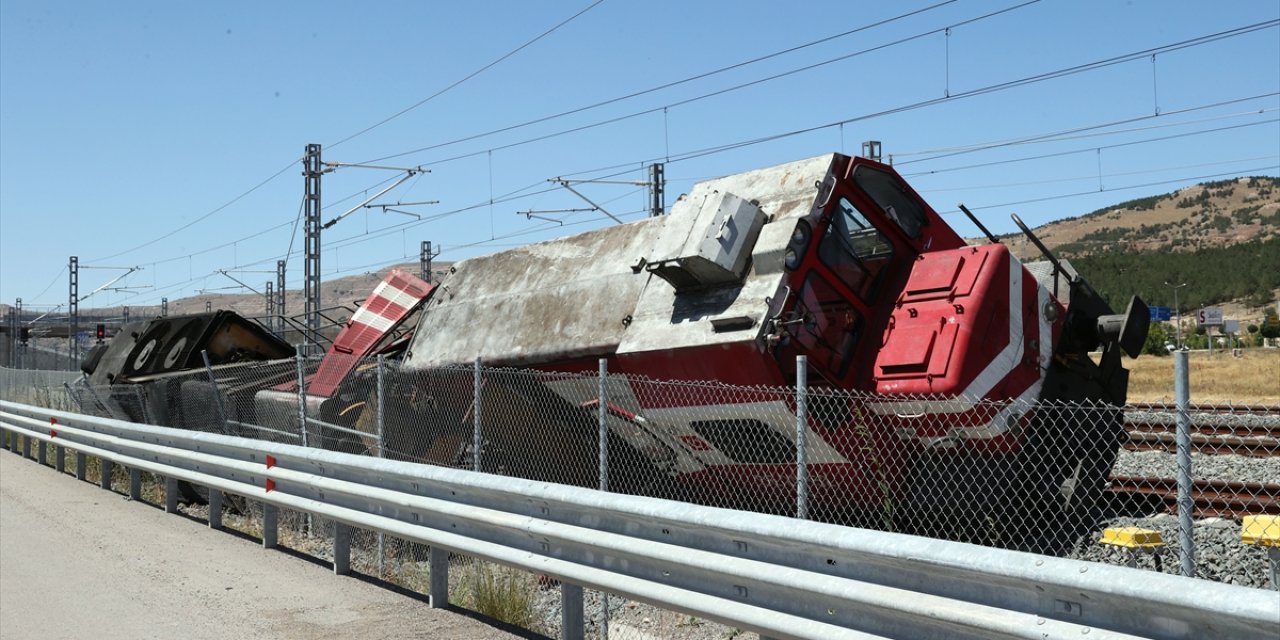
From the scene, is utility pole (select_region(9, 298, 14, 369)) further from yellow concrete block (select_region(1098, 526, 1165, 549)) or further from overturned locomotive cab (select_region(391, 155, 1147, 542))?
yellow concrete block (select_region(1098, 526, 1165, 549))

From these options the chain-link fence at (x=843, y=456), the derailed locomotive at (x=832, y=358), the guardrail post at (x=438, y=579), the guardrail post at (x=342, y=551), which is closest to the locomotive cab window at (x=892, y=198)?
the derailed locomotive at (x=832, y=358)

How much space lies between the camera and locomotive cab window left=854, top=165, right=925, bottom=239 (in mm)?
10180

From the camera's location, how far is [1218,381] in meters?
34.6

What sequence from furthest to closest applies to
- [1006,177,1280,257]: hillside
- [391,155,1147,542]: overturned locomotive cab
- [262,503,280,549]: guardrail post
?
[1006,177,1280,257]: hillside < [262,503,280,549]: guardrail post < [391,155,1147,542]: overturned locomotive cab

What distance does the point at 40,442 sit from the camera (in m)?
19.7

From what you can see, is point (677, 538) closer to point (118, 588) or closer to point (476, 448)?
point (476, 448)

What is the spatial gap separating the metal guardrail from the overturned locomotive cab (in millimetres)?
1976

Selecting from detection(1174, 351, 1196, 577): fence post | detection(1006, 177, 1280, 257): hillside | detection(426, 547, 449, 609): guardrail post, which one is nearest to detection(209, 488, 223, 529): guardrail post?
detection(426, 547, 449, 609): guardrail post

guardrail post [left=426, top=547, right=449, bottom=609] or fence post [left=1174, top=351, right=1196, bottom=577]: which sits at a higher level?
fence post [left=1174, top=351, right=1196, bottom=577]

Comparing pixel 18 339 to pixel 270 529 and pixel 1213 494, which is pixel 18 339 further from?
pixel 1213 494

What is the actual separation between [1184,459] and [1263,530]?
130 cm

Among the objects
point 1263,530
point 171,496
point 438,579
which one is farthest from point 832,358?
point 171,496

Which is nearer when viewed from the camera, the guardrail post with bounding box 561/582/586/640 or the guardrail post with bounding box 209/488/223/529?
the guardrail post with bounding box 561/582/586/640

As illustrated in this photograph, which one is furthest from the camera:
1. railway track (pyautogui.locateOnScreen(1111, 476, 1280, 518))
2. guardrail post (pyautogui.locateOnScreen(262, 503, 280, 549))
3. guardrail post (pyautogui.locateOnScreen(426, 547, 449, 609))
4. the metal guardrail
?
guardrail post (pyautogui.locateOnScreen(262, 503, 280, 549))
